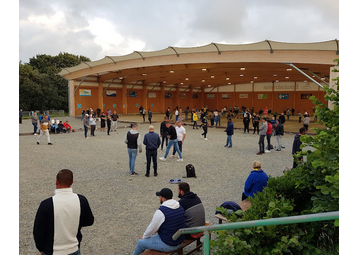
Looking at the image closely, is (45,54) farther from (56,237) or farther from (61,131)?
(56,237)

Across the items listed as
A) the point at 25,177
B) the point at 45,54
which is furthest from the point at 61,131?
the point at 45,54

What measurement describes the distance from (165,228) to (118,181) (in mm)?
4945

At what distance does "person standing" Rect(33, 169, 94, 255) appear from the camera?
9.09 ft

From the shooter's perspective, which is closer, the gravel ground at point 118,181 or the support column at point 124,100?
the gravel ground at point 118,181

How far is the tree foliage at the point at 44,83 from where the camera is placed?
36500mm

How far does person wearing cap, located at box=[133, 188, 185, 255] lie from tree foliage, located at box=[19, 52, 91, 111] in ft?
116

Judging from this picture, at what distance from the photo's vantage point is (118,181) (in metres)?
8.37

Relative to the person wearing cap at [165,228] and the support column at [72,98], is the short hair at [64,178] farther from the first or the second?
the support column at [72,98]

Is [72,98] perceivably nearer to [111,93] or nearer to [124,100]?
[111,93]

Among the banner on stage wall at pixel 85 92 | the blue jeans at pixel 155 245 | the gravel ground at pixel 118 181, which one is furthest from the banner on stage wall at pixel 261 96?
the blue jeans at pixel 155 245

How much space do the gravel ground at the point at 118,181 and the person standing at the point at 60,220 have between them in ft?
5.73

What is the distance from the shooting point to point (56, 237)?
2.81 m

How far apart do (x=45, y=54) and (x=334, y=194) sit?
51.0 meters

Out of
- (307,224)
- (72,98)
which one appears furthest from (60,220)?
(72,98)
